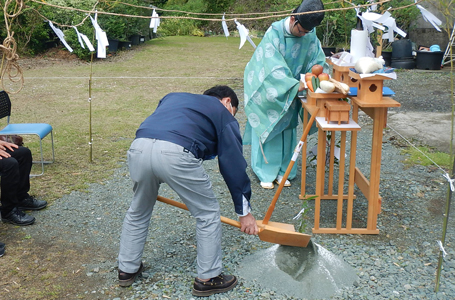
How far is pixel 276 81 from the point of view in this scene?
402 cm

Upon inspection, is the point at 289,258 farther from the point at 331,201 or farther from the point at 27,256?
the point at 27,256

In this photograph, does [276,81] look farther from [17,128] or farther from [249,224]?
[17,128]

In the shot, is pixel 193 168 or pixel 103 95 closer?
pixel 193 168

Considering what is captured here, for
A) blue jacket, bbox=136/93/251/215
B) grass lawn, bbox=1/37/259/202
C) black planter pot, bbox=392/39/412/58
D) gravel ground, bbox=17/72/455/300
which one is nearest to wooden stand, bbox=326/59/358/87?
gravel ground, bbox=17/72/455/300

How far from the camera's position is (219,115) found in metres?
2.63

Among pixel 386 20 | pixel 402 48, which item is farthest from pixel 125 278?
pixel 402 48

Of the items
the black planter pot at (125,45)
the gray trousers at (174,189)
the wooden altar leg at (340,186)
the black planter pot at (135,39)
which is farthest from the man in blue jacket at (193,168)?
the black planter pot at (135,39)

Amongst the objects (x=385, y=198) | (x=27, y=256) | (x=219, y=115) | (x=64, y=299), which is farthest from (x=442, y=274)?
(x=27, y=256)

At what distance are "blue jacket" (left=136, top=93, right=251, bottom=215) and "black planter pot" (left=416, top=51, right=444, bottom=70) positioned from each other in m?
9.25

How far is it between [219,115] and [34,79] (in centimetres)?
856

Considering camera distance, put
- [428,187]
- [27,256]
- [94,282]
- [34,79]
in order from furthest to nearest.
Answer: [34,79] < [428,187] < [27,256] < [94,282]

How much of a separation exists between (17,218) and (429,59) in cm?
965

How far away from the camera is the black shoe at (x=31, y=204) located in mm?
3863

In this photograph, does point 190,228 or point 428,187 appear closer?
point 190,228
